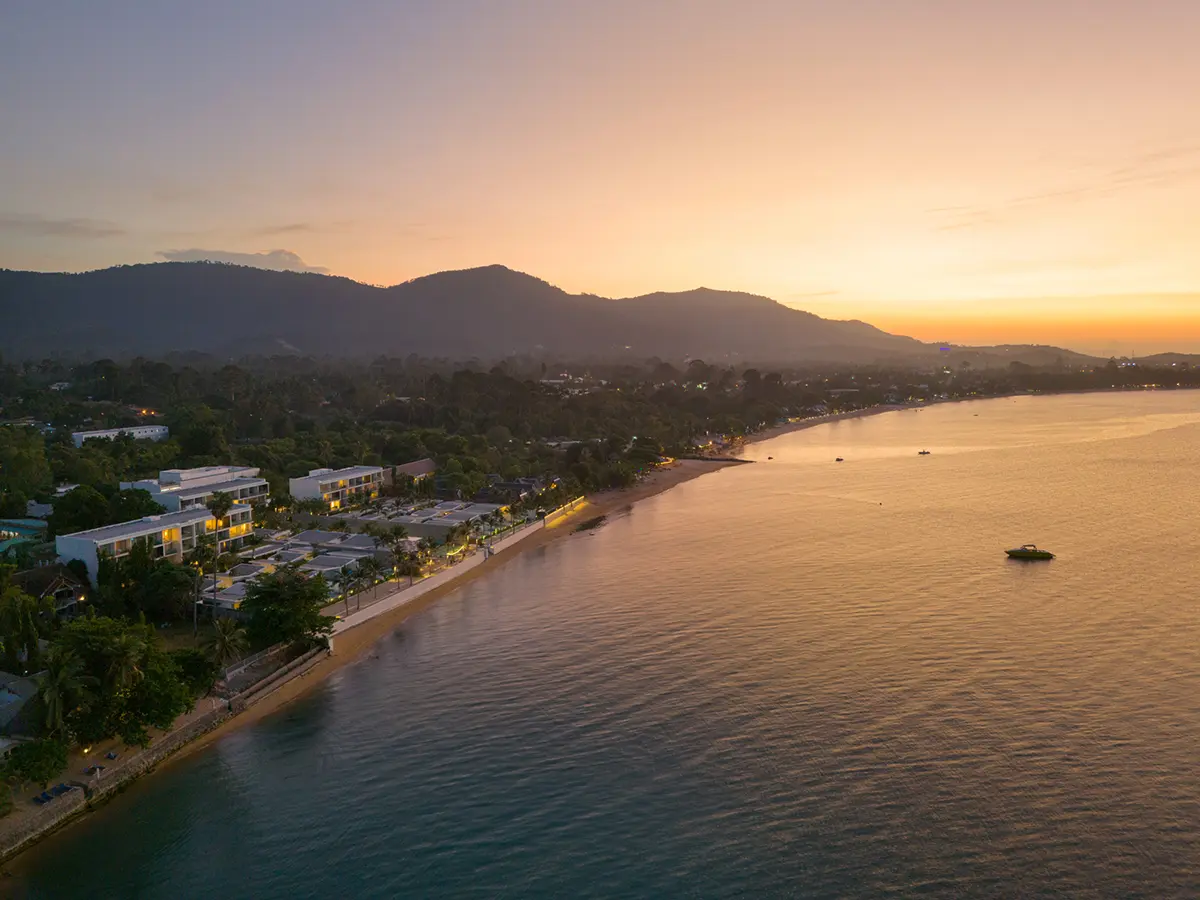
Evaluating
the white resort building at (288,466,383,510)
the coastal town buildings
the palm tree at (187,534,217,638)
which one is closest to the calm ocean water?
the palm tree at (187,534,217,638)

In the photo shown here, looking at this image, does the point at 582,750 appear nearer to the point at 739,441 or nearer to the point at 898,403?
the point at 739,441

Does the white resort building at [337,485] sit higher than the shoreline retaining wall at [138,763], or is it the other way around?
the white resort building at [337,485]

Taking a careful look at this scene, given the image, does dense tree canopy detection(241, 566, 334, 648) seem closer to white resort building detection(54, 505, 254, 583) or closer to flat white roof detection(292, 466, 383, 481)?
white resort building detection(54, 505, 254, 583)

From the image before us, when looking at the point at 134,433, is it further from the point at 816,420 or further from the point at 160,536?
the point at 816,420

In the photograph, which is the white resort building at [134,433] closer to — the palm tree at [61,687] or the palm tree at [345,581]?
the palm tree at [345,581]

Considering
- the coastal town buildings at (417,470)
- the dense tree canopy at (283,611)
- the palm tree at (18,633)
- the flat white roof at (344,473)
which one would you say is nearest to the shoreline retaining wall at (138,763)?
the dense tree canopy at (283,611)

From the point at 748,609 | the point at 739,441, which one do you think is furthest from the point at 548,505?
the point at 739,441

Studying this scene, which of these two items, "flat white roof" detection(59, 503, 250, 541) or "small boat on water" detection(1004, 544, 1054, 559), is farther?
"small boat on water" detection(1004, 544, 1054, 559)
